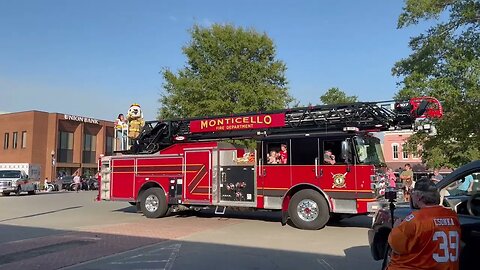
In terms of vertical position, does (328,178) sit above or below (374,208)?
above

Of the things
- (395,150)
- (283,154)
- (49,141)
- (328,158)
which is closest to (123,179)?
(283,154)

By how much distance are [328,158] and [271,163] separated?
65.2 inches

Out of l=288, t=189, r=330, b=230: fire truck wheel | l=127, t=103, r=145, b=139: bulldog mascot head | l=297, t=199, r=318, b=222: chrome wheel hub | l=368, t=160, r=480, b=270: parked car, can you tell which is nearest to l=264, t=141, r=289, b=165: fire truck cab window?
l=288, t=189, r=330, b=230: fire truck wheel

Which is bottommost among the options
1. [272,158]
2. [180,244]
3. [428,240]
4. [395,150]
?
[180,244]

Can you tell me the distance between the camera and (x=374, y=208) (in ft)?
37.1

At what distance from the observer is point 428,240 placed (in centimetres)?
352

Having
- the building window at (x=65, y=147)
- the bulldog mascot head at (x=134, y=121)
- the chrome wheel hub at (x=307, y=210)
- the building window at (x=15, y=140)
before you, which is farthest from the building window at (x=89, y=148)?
the chrome wheel hub at (x=307, y=210)

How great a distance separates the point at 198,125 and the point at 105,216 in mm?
4665

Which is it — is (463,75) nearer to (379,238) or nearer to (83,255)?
(379,238)

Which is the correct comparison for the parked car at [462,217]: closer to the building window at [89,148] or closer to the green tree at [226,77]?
the green tree at [226,77]

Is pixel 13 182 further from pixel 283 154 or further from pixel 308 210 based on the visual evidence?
pixel 308 210

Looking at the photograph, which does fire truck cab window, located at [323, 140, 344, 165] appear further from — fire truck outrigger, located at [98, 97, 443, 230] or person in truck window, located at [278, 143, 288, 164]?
person in truck window, located at [278, 143, 288, 164]

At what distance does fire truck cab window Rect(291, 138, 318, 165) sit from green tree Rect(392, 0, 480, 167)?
822cm

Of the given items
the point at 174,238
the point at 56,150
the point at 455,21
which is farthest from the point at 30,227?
the point at 56,150
